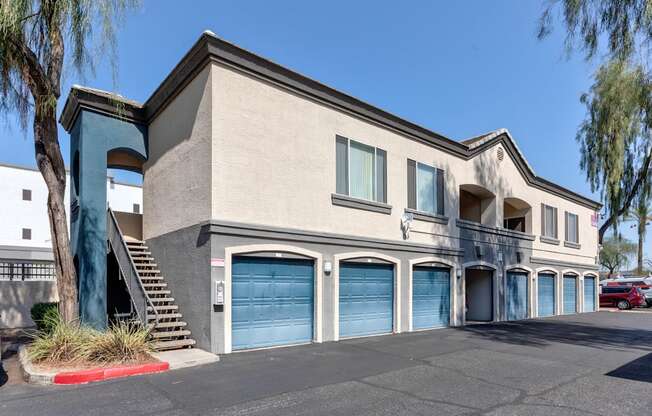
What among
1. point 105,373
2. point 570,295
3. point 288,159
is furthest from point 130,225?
point 570,295

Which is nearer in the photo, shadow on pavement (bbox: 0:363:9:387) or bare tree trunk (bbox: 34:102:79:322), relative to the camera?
shadow on pavement (bbox: 0:363:9:387)

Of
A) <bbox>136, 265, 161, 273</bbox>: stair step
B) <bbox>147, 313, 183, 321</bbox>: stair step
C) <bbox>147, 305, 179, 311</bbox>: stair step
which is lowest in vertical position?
<bbox>147, 313, 183, 321</bbox>: stair step

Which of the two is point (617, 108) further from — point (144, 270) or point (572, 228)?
point (144, 270)

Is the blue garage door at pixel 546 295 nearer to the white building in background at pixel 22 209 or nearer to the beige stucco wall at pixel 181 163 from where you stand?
the beige stucco wall at pixel 181 163

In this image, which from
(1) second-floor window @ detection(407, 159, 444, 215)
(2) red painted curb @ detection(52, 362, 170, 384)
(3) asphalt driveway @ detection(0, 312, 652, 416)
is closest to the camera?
(3) asphalt driveway @ detection(0, 312, 652, 416)

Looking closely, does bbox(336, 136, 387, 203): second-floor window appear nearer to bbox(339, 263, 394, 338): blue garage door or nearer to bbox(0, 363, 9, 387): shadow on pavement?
bbox(339, 263, 394, 338): blue garage door

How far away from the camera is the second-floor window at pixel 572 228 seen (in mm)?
25609

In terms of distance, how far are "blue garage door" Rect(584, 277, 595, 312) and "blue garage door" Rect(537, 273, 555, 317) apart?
15.4 ft

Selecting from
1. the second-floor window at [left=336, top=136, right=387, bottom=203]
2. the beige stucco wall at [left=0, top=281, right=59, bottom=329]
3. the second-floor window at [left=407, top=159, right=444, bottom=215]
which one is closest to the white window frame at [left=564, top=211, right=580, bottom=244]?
the second-floor window at [left=407, top=159, right=444, bottom=215]

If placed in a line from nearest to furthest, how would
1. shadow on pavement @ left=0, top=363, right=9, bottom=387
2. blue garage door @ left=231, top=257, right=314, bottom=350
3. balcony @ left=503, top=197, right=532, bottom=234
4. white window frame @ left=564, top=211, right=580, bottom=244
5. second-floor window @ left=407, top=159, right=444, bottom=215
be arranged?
shadow on pavement @ left=0, top=363, right=9, bottom=387 → blue garage door @ left=231, top=257, right=314, bottom=350 → second-floor window @ left=407, top=159, right=444, bottom=215 → balcony @ left=503, top=197, right=532, bottom=234 → white window frame @ left=564, top=211, right=580, bottom=244

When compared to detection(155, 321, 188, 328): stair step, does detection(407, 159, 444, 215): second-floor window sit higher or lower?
higher

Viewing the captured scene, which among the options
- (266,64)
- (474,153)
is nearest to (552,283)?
(474,153)

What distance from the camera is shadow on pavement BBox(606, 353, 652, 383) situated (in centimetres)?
864

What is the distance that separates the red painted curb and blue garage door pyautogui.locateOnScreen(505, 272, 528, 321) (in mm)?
15600
